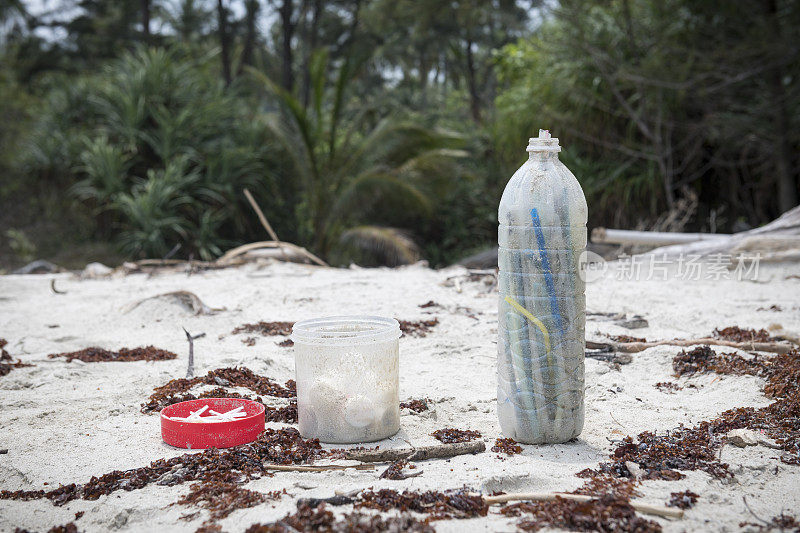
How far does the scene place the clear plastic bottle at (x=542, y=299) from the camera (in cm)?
256

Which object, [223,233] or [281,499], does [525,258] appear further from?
[223,233]

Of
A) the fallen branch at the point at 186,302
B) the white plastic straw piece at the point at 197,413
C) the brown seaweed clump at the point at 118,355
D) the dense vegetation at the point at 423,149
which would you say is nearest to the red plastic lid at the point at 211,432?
the white plastic straw piece at the point at 197,413

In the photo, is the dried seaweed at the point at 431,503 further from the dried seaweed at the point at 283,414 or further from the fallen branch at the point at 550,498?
the dried seaweed at the point at 283,414

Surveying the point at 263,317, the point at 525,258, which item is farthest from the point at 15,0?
the point at 525,258

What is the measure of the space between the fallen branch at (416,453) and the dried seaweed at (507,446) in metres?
0.06

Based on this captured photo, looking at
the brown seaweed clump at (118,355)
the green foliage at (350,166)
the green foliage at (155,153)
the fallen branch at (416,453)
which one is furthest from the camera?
the green foliage at (350,166)

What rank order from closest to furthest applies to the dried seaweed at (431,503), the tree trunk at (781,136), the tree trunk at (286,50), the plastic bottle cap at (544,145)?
the dried seaweed at (431,503), the plastic bottle cap at (544,145), the tree trunk at (781,136), the tree trunk at (286,50)

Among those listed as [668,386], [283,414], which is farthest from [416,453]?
[668,386]

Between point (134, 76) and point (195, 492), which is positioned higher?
point (134, 76)

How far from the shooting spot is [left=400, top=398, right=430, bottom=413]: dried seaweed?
3114 mm

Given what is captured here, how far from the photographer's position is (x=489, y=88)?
2600 cm

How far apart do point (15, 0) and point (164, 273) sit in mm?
17806

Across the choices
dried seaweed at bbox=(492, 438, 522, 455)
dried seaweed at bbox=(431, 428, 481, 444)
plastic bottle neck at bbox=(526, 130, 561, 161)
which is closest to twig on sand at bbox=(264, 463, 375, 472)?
dried seaweed at bbox=(431, 428, 481, 444)

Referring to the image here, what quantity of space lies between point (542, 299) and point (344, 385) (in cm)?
84
